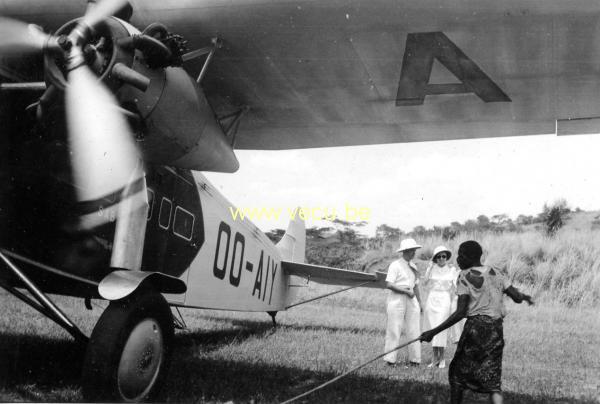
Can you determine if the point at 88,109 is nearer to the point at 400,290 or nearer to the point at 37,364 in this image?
the point at 37,364

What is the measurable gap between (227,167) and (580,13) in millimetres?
2583

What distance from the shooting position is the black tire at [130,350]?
3135 millimetres

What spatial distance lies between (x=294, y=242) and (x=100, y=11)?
6769mm

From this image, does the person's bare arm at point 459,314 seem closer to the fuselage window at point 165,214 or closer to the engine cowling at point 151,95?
the engine cowling at point 151,95

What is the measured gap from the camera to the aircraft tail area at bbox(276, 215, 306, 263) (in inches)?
367

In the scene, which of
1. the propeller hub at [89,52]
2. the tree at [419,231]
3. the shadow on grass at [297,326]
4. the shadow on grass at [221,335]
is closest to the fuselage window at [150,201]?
the propeller hub at [89,52]

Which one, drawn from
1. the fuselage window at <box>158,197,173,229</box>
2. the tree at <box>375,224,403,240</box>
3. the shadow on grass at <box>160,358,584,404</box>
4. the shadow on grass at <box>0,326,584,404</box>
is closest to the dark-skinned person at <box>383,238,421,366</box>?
the shadow on grass at <box>0,326,584,404</box>

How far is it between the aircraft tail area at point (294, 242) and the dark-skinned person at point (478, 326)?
18.5 ft

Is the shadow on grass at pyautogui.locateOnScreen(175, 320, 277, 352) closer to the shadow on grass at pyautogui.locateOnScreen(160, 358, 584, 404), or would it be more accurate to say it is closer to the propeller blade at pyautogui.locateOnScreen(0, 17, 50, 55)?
the shadow on grass at pyautogui.locateOnScreen(160, 358, 584, 404)

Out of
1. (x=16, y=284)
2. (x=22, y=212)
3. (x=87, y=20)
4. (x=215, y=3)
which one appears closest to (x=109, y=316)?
(x=22, y=212)

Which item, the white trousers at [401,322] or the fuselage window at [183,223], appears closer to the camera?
the fuselage window at [183,223]

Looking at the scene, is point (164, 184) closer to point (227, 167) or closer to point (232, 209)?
point (227, 167)

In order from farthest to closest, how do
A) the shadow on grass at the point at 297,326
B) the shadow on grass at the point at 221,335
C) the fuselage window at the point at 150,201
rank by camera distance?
the shadow on grass at the point at 297,326
the shadow on grass at the point at 221,335
the fuselage window at the point at 150,201

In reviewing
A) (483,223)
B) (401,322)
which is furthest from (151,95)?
(483,223)
